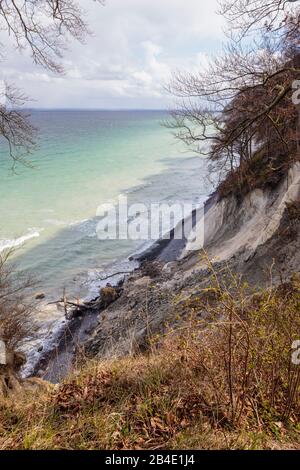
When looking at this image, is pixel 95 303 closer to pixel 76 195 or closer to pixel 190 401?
pixel 190 401

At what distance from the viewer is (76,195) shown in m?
42.1

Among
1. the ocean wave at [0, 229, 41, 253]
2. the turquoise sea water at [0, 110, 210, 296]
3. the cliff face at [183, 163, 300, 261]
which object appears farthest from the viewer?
the ocean wave at [0, 229, 41, 253]

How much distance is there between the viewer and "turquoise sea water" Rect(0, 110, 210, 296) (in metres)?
25.3

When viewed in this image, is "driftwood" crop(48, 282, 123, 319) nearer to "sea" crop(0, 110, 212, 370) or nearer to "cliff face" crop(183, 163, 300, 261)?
"sea" crop(0, 110, 212, 370)

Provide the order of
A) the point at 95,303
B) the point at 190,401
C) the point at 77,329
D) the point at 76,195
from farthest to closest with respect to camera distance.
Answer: the point at 76,195, the point at 95,303, the point at 77,329, the point at 190,401

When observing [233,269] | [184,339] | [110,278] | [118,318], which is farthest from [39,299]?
[184,339]

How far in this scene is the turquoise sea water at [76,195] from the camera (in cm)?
2528

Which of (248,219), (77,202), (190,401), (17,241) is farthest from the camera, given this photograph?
(77,202)

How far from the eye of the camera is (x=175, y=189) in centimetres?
4506

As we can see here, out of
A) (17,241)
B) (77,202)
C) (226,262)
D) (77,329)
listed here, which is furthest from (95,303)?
(77,202)

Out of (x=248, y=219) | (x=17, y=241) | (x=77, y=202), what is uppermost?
(x=248, y=219)

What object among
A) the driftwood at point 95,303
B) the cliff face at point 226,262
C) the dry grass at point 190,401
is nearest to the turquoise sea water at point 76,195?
the driftwood at point 95,303

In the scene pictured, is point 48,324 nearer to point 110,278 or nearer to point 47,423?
point 110,278

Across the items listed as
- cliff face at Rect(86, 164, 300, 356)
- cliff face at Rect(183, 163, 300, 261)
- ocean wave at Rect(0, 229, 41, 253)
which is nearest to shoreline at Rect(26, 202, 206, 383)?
cliff face at Rect(86, 164, 300, 356)
